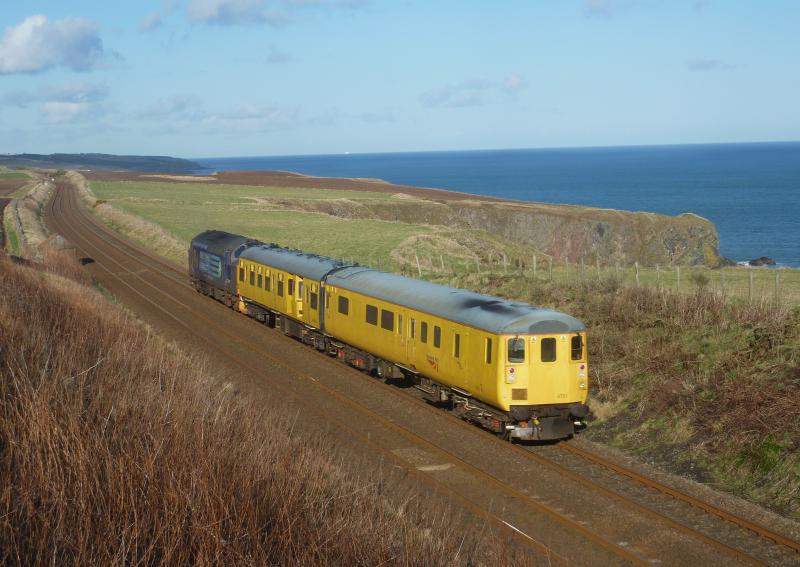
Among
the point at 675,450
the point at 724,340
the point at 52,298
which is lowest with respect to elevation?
the point at 675,450

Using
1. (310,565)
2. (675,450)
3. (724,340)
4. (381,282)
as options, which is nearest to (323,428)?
(381,282)

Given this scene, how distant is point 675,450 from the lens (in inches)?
748

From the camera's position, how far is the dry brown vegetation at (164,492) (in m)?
8.12

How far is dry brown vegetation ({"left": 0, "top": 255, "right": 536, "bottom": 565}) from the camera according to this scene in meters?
8.12

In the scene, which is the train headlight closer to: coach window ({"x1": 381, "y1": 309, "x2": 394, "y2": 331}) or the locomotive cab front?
the locomotive cab front

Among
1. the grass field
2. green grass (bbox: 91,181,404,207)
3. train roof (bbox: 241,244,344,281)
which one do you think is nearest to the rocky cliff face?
the grass field

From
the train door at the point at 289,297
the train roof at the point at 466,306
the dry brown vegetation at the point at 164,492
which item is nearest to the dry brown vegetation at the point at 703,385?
the train roof at the point at 466,306

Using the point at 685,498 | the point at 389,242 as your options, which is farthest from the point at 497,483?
the point at 389,242

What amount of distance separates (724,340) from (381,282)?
31.5 ft

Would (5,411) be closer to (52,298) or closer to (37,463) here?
(37,463)

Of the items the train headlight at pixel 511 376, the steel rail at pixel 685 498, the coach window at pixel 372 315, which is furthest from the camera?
the coach window at pixel 372 315

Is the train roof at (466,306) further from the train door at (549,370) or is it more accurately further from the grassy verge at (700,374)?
the grassy verge at (700,374)

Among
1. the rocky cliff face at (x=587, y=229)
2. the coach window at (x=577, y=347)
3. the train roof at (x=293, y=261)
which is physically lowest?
the rocky cliff face at (x=587, y=229)

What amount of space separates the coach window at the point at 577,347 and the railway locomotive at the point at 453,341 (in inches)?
0.9
